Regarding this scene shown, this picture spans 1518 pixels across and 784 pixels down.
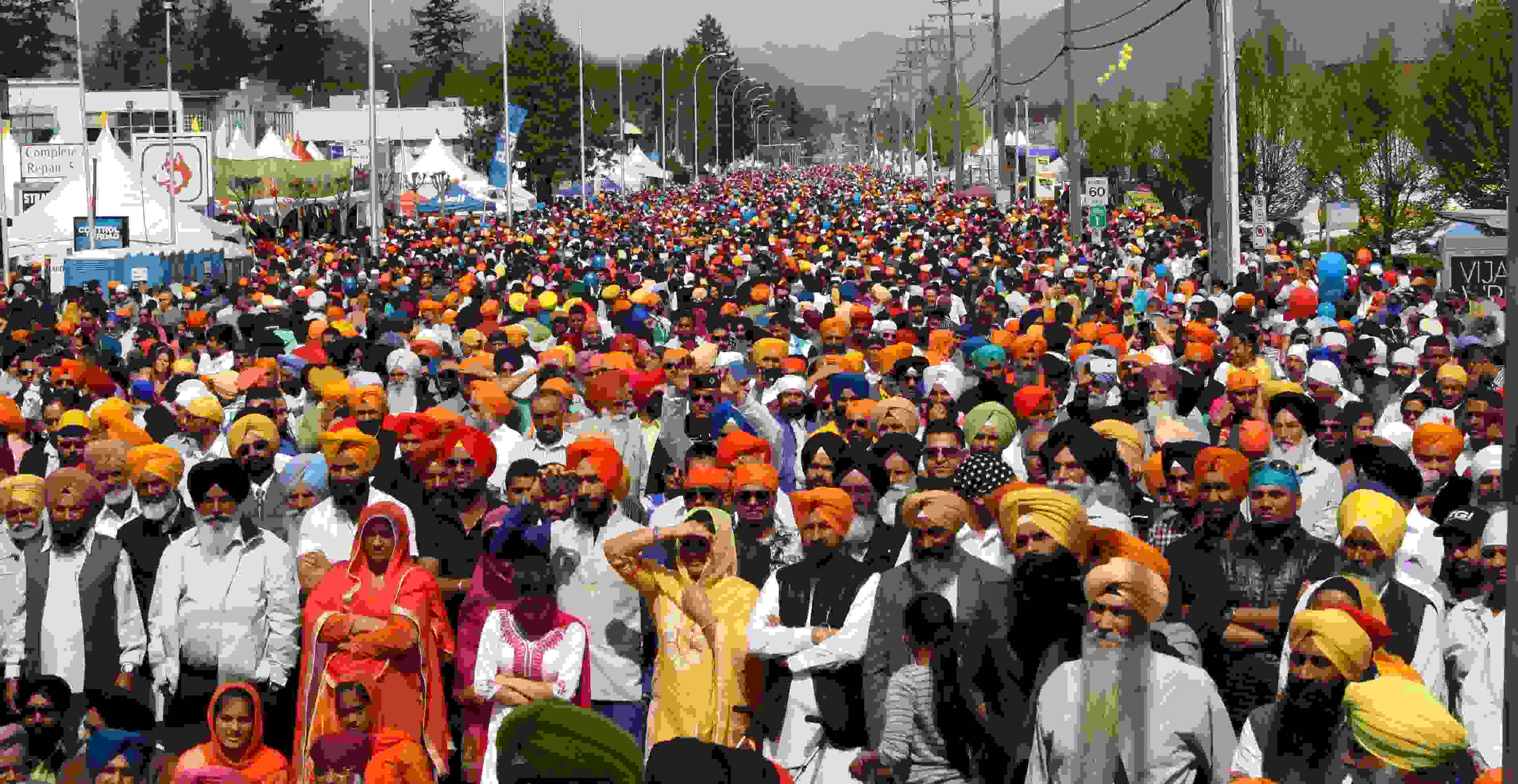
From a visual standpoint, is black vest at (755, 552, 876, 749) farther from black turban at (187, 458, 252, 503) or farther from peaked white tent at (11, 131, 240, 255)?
peaked white tent at (11, 131, 240, 255)

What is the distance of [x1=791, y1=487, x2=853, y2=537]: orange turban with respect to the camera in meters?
6.73


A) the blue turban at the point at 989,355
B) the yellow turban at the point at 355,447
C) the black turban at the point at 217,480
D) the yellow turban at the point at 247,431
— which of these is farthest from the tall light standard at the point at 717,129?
the black turban at the point at 217,480

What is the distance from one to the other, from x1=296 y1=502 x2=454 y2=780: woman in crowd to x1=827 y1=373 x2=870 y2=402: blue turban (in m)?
4.35

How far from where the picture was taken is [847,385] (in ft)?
36.5

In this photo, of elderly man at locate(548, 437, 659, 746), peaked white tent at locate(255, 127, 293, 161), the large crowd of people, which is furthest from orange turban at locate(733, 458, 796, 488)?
peaked white tent at locate(255, 127, 293, 161)

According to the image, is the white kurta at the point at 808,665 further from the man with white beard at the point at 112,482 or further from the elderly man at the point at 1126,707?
the man with white beard at the point at 112,482

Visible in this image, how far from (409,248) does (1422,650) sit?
3671 cm

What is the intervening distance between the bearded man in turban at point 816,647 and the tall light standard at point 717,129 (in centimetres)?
11684

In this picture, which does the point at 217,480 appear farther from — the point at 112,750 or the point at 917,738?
the point at 917,738

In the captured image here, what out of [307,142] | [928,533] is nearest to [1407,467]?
[928,533]

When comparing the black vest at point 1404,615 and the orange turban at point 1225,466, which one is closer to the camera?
the black vest at point 1404,615

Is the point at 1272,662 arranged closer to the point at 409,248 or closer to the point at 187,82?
the point at 409,248

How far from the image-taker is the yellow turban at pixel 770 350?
1267 centimetres

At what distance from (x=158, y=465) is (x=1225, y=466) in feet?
12.6
